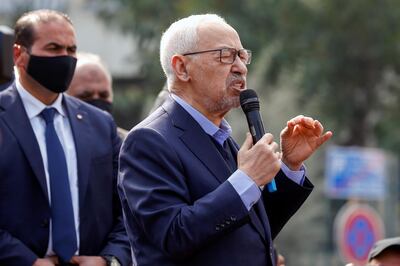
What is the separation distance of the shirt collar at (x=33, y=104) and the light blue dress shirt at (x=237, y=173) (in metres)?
1.32

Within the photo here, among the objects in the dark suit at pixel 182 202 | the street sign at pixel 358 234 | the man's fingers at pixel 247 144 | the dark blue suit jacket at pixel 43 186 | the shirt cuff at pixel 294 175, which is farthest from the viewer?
the street sign at pixel 358 234

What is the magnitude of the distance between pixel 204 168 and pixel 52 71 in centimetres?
171

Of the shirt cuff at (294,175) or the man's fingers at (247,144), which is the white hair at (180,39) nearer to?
the man's fingers at (247,144)

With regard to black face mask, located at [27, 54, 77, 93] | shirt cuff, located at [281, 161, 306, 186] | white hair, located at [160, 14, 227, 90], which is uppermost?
white hair, located at [160, 14, 227, 90]

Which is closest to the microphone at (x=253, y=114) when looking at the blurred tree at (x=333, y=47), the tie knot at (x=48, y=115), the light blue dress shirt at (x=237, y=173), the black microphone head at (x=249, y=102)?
the black microphone head at (x=249, y=102)

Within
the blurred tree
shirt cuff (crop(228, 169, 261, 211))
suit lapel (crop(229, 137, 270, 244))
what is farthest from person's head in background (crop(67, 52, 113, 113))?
the blurred tree

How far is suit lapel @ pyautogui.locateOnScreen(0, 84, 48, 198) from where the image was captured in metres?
6.59

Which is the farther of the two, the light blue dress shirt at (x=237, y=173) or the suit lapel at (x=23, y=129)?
the suit lapel at (x=23, y=129)

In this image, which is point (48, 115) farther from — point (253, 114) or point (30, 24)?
point (253, 114)

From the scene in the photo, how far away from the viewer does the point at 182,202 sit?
17.6 ft

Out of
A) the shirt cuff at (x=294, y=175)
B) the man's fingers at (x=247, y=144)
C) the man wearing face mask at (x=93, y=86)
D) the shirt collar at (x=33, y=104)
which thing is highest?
the man's fingers at (x=247, y=144)

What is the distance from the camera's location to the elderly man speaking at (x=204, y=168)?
529 cm

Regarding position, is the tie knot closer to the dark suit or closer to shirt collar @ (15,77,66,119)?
shirt collar @ (15,77,66,119)

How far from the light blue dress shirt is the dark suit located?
0.03 meters
